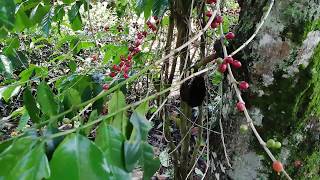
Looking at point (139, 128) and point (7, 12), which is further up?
point (7, 12)

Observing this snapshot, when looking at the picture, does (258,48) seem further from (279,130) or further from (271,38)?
(279,130)

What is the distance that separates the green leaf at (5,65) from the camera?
147 centimetres

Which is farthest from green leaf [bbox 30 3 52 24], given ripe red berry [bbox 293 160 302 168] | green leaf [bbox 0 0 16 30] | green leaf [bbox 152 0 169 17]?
ripe red berry [bbox 293 160 302 168]

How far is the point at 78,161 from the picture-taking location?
0.41m

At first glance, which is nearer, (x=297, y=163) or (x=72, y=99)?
(x=72, y=99)

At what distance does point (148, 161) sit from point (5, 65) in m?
1.11

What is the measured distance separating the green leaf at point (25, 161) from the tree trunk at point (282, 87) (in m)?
0.54

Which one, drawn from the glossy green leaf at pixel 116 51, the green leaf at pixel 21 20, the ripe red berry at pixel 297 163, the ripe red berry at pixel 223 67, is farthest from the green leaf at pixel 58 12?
the ripe red berry at pixel 297 163

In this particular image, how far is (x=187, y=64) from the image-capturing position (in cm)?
121

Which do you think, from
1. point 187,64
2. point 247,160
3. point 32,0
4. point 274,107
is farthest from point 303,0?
point 32,0

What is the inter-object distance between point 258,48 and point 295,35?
0.08 meters

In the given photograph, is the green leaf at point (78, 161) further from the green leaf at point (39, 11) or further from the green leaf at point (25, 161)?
the green leaf at point (39, 11)

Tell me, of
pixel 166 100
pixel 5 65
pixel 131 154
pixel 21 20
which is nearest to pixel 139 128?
pixel 131 154

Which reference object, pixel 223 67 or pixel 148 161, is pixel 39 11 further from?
pixel 148 161
